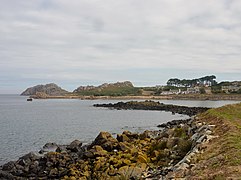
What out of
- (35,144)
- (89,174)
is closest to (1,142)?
(35,144)

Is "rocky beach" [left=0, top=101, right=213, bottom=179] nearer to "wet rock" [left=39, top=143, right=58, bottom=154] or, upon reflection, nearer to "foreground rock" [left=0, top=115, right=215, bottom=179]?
"foreground rock" [left=0, top=115, right=215, bottom=179]

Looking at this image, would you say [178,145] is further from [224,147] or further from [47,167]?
[47,167]

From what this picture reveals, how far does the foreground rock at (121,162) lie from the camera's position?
13.0 m

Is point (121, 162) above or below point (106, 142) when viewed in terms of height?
below

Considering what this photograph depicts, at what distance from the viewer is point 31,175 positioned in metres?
18.2

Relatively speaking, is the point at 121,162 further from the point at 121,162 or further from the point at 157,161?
the point at 157,161

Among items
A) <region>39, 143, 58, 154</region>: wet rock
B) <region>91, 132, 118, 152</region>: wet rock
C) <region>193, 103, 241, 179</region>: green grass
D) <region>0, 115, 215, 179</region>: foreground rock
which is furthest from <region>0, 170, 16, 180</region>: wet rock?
<region>193, 103, 241, 179</region>: green grass

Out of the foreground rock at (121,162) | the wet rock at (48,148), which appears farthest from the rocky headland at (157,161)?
the wet rock at (48,148)

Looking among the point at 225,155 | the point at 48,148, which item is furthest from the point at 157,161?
the point at 48,148

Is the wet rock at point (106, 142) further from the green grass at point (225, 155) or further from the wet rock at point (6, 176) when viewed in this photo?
the green grass at point (225, 155)

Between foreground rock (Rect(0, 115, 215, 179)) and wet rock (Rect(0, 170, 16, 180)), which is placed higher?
foreground rock (Rect(0, 115, 215, 179))

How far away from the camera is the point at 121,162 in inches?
642

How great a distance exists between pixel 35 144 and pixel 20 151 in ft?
12.7

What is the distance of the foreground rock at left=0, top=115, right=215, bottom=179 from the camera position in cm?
1303
